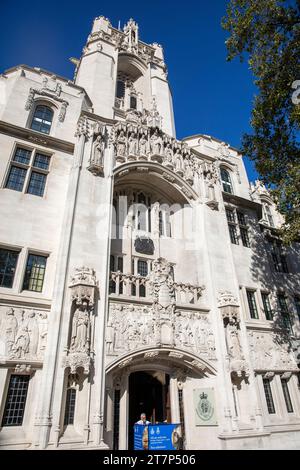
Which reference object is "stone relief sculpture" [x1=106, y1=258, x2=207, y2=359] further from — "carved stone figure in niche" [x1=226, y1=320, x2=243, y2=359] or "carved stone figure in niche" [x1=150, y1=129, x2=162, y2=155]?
"carved stone figure in niche" [x1=150, y1=129, x2=162, y2=155]

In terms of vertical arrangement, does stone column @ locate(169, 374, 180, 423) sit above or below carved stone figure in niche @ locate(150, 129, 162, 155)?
below

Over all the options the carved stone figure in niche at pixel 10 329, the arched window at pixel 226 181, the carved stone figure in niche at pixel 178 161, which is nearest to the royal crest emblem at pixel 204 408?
the carved stone figure in niche at pixel 10 329

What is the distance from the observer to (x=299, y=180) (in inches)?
512

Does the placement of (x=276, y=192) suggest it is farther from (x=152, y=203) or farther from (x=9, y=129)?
(x=9, y=129)

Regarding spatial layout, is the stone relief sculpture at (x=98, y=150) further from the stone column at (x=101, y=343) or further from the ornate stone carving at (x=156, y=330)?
the ornate stone carving at (x=156, y=330)

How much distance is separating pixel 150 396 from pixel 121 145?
45.9 feet

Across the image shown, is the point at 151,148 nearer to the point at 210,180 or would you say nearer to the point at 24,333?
the point at 210,180

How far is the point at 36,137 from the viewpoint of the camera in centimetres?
1524

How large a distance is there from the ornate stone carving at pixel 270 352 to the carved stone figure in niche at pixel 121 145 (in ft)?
41.4

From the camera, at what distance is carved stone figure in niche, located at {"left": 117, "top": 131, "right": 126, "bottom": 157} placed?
1659 cm

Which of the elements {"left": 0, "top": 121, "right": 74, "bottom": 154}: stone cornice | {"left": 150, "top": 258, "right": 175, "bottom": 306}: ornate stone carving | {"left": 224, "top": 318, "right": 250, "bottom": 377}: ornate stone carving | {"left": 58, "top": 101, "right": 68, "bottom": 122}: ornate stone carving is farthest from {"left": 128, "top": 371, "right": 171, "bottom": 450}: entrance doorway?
{"left": 58, "top": 101, "right": 68, "bottom": 122}: ornate stone carving

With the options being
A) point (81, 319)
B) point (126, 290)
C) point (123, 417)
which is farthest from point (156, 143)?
point (123, 417)

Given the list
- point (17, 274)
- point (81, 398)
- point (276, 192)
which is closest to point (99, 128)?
point (17, 274)

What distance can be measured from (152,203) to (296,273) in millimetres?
12497
